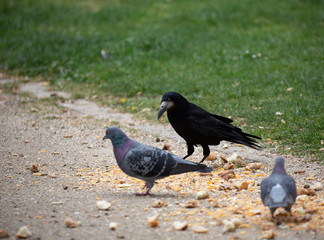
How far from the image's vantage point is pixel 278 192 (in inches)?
148

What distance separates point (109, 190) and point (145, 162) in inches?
25.9

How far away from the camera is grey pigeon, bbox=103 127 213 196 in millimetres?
4480

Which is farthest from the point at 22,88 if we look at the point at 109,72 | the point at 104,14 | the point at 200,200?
the point at 200,200

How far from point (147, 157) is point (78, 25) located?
967cm

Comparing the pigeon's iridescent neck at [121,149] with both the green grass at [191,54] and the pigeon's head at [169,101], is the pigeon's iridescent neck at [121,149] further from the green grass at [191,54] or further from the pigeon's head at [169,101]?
the green grass at [191,54]

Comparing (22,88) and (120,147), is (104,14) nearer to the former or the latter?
(22,88)

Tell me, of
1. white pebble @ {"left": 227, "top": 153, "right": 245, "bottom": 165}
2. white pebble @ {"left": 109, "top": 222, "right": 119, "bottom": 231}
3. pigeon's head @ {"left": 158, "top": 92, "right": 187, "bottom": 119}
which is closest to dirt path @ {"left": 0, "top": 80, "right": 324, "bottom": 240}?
white pebble @ {"left": 109, "top": 222, "right": 119, "bottom": 231}

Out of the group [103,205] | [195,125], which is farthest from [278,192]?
[195,125]

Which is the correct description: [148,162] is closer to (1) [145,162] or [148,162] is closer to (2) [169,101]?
(1) [145,162]

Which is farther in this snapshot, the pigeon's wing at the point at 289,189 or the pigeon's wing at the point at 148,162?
the pigeon's wing at the point at 148,162

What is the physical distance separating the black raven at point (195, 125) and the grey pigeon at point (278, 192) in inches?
64.8

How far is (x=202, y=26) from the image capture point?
12453 mm

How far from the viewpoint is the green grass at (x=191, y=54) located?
765 cm

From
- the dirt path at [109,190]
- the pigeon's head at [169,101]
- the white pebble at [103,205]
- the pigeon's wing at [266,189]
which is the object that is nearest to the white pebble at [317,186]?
the dirt path at [109,190]
